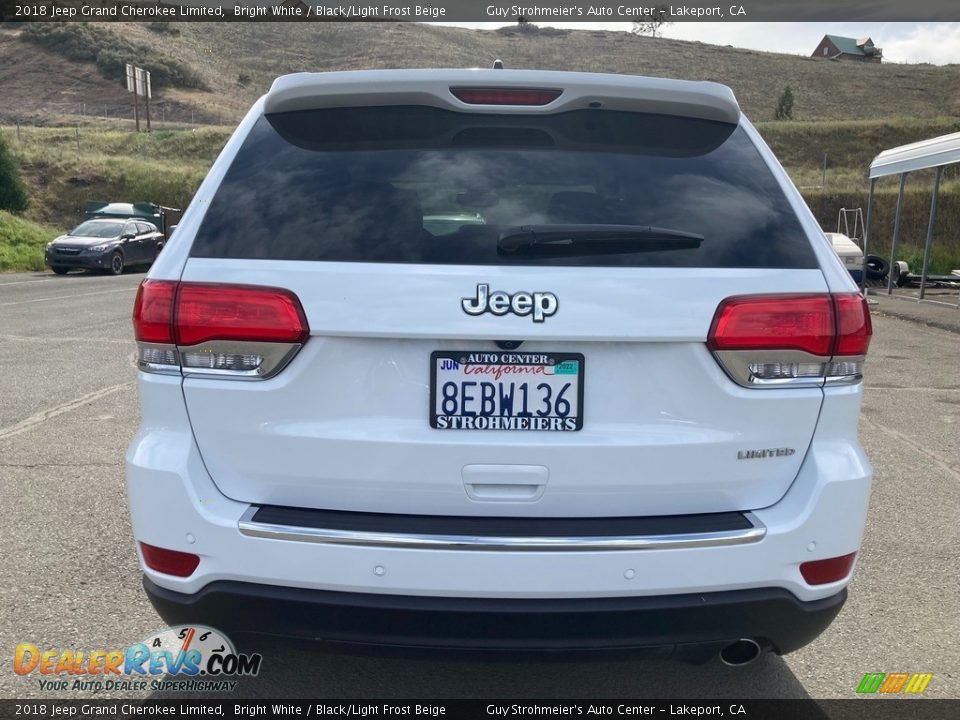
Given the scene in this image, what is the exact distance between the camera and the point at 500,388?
2238 millimetres

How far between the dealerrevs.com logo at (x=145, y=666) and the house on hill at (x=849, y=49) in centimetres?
12348

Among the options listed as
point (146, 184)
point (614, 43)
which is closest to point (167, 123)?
point (146, 184)

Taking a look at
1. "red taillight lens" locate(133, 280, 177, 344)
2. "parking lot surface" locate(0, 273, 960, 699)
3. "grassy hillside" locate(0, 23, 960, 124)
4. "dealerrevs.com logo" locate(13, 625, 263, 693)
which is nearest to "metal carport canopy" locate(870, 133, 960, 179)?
"parking lot surface" locate(0, 273, 960, 699)

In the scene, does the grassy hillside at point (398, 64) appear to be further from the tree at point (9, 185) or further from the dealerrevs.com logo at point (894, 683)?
the dealerrevs.com logo at point (894, 683)

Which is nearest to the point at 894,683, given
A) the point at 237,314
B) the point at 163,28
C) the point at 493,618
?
the point at 493,618

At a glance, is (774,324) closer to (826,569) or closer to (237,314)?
(826,569)

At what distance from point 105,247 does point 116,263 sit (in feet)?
2.26

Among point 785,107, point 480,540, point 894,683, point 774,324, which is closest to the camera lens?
point 480,540

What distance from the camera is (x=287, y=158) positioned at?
8.09 ft

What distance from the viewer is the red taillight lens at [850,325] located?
2344mm

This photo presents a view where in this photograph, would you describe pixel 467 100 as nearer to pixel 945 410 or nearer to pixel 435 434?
pixel 435 434

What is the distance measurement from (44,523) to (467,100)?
10.2ft

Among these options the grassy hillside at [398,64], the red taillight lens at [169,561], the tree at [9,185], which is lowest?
the tree at [9,185]

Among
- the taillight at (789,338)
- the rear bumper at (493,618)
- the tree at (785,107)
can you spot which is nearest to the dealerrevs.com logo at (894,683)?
the rear bumper at (493,618)
